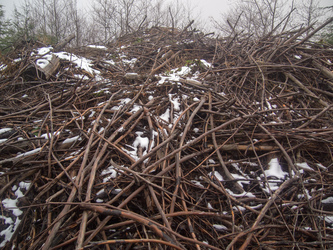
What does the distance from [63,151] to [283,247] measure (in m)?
2.35

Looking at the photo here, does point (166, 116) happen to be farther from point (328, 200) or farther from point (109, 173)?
point (328, 200)

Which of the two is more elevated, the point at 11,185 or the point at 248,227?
the point at 11,185

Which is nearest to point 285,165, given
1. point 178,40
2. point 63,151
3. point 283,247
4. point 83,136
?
point 283,247

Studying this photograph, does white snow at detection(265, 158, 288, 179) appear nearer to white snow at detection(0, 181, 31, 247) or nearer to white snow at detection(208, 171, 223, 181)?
white snow at detection(208, 171, 223, 181)

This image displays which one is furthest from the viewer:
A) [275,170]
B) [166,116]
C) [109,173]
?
[166,116]

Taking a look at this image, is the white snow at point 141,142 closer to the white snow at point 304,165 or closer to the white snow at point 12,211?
the white snow at point 12,211

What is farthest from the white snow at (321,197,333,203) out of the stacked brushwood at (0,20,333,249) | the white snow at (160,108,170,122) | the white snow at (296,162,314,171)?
the white snow at (160,108,170,122)

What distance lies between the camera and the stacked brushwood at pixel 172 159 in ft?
4.41

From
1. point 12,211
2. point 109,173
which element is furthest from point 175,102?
point 12,211

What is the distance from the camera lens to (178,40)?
4.65 m

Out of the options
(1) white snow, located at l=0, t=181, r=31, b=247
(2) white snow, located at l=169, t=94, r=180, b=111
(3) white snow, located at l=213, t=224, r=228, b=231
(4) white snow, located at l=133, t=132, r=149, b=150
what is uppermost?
(2) white snow, located at l=169, t=94, r=180, b=111

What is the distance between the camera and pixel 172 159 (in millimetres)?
1888

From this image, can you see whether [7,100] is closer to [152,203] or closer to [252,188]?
[152,203]

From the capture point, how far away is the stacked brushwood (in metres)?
1.34
